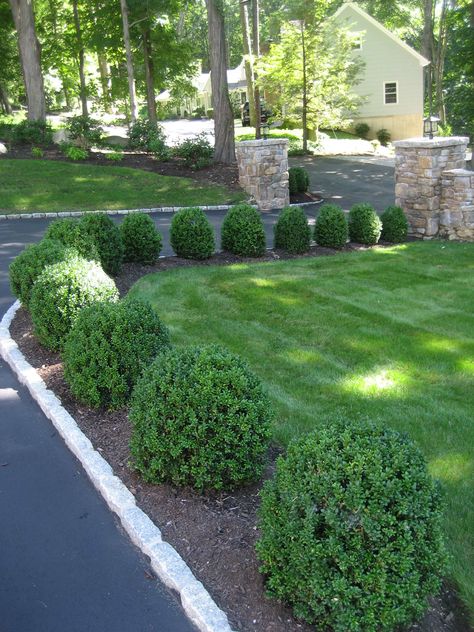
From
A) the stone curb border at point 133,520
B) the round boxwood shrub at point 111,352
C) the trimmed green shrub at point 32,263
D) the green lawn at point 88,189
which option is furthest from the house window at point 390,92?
the round boxwood shrub at point 111,352

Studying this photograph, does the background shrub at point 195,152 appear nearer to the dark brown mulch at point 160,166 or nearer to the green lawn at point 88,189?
the dark brown mulch at point 160,166

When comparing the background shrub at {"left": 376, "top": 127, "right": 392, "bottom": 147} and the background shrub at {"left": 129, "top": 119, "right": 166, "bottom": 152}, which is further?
the background shrub at {"left": 376, "top": 127, "right": 392, "bottom": 147}

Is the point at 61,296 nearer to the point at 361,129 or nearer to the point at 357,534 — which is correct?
the point at 357,534

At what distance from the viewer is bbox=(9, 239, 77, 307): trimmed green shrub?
283 inches

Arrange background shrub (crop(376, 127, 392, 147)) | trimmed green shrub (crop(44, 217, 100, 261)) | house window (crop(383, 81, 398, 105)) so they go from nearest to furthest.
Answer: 1. trimmed green shrub (crop(44, 217, 100, 261))
2. background shrub (crop(376, 127, 392, 147))
3. house window (crop(383, 81, 398, 105))

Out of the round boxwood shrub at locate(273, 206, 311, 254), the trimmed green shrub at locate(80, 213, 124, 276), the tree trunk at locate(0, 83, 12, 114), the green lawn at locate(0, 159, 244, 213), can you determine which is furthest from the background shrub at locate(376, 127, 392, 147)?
the trimmed green shrub at locate(80, 213, 124, 276)

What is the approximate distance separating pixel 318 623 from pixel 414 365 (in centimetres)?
384

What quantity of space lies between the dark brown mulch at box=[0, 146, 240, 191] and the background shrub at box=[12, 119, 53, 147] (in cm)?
43

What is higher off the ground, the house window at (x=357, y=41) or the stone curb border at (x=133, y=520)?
the house window at (x=357, y=41)

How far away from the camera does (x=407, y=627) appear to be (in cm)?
304

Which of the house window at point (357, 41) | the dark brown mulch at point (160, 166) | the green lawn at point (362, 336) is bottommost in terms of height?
the green lawn at point (362, 336)

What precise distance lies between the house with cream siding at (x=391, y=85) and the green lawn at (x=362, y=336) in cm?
2781

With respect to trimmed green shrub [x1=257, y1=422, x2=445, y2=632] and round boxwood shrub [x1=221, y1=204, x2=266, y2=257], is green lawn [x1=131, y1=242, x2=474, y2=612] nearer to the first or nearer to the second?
round boxwood shrub [x1=221, y1=204, x2=266, y2=257]

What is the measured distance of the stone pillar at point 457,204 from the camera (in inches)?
483
